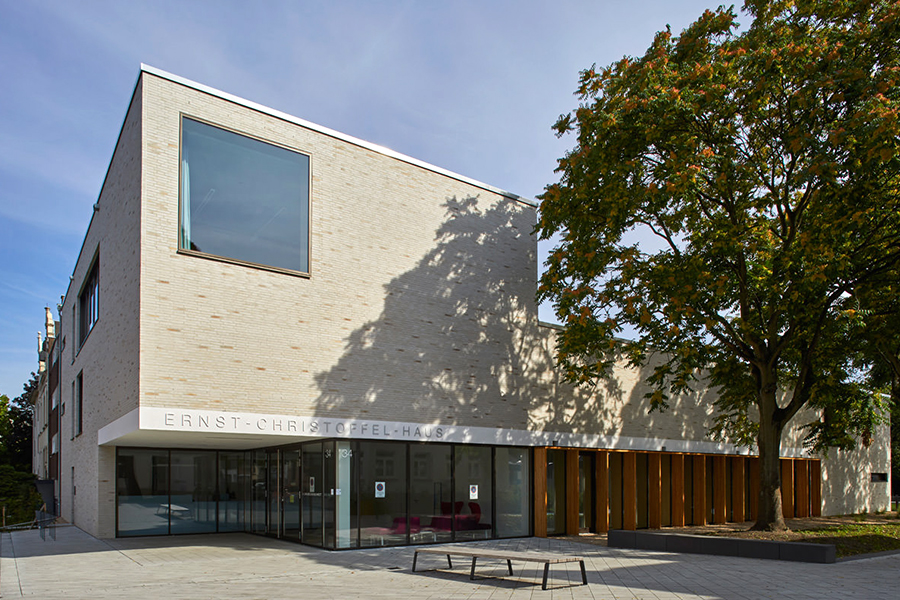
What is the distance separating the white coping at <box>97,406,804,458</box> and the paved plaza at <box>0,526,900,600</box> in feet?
8.65

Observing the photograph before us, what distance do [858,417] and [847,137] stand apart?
1586cm

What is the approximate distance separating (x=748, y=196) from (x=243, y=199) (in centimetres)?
1211

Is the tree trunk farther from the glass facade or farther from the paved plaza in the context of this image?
the glass facade

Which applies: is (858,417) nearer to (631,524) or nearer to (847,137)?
(631,524)

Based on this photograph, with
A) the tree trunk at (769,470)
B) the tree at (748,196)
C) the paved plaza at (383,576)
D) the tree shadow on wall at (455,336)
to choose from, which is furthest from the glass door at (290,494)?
the tree trunk at (769,470)

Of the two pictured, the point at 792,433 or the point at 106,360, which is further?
the point at 792,433

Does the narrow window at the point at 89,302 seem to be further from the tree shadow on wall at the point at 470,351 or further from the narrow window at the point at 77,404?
the tree shadow on wall at the point at 470,351

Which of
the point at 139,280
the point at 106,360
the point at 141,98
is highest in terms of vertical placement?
the point at 141,98

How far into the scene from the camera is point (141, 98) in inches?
598

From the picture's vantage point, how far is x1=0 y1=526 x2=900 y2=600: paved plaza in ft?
37.0

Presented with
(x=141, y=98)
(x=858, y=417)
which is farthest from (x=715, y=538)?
(x=141, y=98)

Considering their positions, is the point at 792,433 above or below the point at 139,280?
below

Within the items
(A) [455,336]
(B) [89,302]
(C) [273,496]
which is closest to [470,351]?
(A) [455,336]

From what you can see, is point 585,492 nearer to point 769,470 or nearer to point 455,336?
point 769,470
